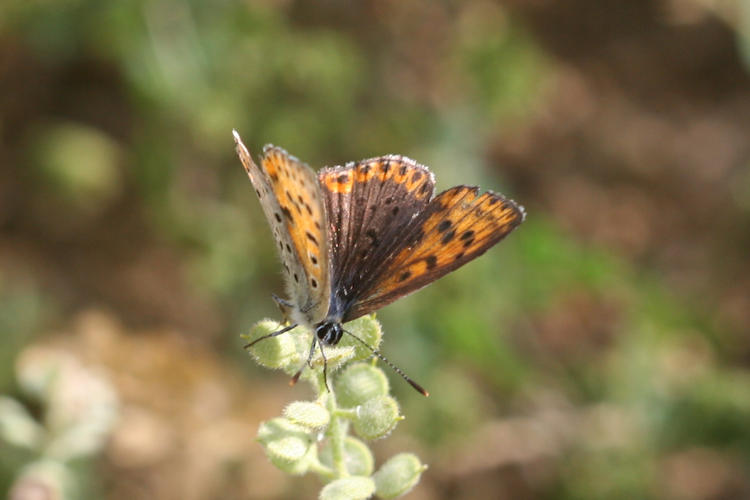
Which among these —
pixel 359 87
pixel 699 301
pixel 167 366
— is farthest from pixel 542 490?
pixel 359 87

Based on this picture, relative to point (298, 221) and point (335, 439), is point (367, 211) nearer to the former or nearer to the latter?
point (298, 221)

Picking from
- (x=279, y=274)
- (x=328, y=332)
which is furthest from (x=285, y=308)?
(x=279, y=274)

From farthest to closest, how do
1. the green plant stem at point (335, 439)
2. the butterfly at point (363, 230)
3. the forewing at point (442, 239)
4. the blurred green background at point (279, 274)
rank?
the blurred green background at point (279, 274), the forewing at point (442, 239), the butterfly at point (363, 230), the green plant stem at point (335, 439)

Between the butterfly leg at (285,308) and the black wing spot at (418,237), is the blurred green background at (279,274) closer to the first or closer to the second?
the butterfly leg at (285,308)

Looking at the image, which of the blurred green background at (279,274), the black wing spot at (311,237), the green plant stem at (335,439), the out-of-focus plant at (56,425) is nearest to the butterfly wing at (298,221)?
the black wing spot at (311,237)

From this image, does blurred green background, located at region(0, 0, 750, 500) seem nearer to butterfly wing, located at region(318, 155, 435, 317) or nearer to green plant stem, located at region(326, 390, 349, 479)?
butterfly wing, located at region(318, 155, 435, 317)

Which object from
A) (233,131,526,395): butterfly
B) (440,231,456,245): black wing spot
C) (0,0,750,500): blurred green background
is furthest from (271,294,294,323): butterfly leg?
(0,0,750,500): blurred green background
